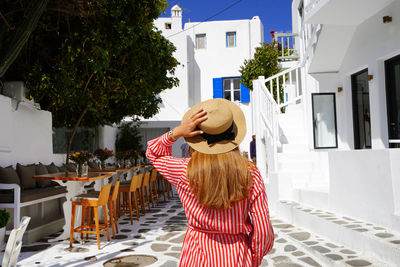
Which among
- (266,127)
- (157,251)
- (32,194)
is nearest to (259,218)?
(157,251)

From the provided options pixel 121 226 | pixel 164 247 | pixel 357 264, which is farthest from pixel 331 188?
pixel 121 226

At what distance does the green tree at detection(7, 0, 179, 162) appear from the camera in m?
6.20

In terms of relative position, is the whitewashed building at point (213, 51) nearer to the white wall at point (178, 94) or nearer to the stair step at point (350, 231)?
the white wall at point (178, 94)

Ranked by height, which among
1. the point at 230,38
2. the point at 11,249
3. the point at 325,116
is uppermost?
the point at 230,38

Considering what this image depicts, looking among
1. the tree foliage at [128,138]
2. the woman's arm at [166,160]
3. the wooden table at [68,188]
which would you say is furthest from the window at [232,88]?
the woman's arm at [166,160]

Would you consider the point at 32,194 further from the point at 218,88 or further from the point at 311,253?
the point at 218,88

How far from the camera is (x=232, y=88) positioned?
17125 millimetres

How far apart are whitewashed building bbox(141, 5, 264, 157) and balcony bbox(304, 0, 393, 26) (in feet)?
31.5

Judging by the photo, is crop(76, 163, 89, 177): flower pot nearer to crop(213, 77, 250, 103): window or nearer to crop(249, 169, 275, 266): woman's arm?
crop(249, 169, 275, 266): woman's arm

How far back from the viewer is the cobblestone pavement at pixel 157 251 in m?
4.42

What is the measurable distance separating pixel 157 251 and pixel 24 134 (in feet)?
13.1

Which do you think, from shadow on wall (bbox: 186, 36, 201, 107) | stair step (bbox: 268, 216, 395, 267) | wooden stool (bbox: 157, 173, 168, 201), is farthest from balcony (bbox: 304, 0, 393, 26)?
shadow on wall (bbox: 186, 36, 201, 107)

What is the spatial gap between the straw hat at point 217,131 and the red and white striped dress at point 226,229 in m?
0.15

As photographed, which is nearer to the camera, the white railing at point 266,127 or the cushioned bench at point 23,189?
the cushioned bench at point 23,189
